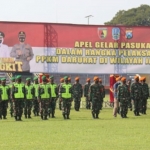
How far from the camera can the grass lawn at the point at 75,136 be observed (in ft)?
57.9

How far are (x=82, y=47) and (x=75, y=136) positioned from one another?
3614cm

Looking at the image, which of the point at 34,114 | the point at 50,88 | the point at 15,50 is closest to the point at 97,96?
the point at 50,88

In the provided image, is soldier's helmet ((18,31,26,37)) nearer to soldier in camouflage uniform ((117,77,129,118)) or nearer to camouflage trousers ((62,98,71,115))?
soldier in camouflage uniform ((117,77,129,118))

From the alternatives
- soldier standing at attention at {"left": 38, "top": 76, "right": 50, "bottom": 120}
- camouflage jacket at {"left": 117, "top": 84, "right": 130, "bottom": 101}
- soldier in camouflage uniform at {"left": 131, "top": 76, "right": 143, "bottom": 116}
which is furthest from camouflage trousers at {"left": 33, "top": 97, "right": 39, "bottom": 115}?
soldier in camouflage uniform at {"left": 131, "top": 76, "right": 143, "bottom": 116}

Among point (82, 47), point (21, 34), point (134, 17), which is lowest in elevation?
point (82, 47)

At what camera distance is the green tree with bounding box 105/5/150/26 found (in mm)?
114625

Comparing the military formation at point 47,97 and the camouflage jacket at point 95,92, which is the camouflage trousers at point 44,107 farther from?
the camouflage jacket at point 95,92

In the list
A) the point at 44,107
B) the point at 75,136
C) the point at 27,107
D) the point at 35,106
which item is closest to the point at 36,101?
the point at 35,106

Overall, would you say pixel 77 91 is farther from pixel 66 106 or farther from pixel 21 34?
pixel 21 34

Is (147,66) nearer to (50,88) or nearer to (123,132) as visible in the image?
(50,88)

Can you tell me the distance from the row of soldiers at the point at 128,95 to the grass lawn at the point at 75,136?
4354 mm

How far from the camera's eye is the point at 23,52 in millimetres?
54344

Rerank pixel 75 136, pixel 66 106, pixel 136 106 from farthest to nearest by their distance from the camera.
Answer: pixel 136 106 → pixel 66 106 → pixel 75 136

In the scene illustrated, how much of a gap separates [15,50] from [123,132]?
33.2 m
